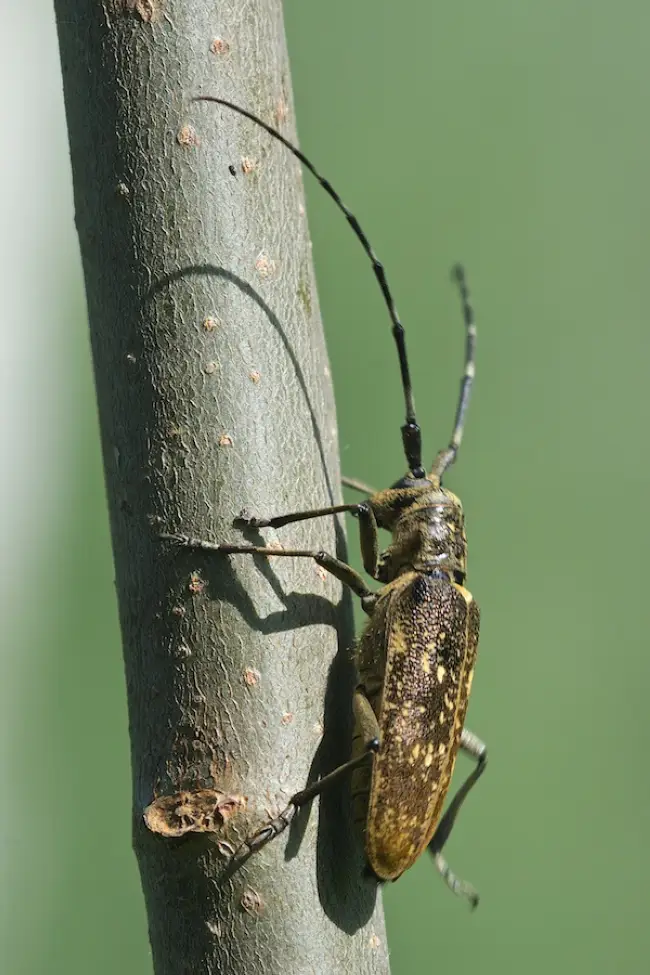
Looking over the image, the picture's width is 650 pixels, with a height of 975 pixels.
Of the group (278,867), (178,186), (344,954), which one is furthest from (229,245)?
(344,954)

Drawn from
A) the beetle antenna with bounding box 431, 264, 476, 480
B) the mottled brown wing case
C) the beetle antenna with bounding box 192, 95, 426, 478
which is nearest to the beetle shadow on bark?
the mottled brown wing case

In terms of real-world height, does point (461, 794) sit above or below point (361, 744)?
below

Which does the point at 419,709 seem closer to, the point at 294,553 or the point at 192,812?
the point at 294,553

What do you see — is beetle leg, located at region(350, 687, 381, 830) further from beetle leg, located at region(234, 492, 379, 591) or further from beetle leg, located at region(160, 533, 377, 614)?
beetle leg, located at region(234, 492, 379, 591)

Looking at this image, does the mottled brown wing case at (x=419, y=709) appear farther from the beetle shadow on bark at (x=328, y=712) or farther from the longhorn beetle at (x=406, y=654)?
the beetle shadow on bark at (x=328, y=712)

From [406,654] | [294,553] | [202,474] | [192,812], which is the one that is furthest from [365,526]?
[192,812]

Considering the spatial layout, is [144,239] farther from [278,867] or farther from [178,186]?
[278,867]
